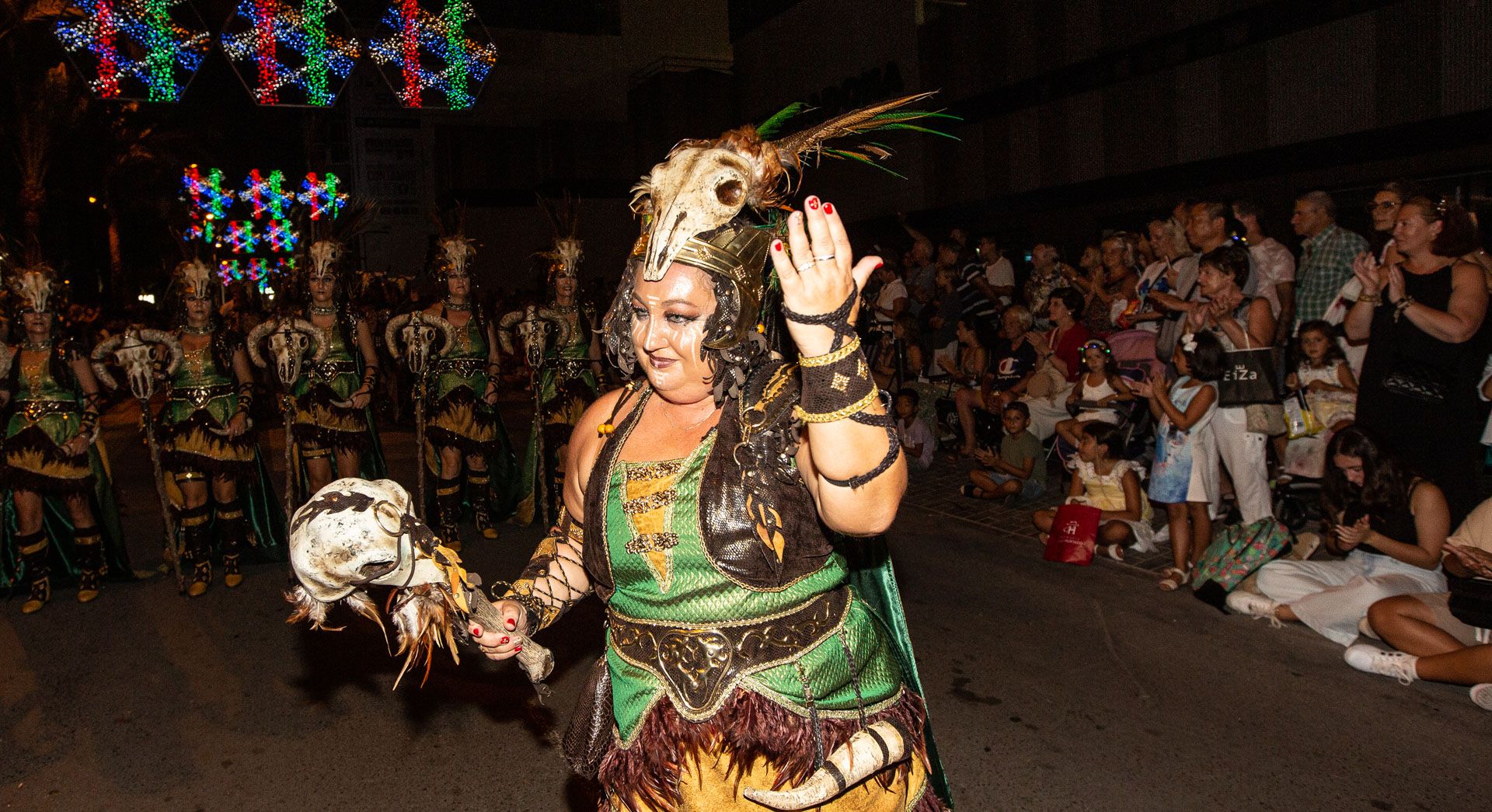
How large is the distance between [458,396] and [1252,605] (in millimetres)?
5715

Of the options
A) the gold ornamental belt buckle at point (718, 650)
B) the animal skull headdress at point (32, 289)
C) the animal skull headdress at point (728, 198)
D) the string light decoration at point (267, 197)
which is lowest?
the gold ornamental belt buckle at point (718, 650)

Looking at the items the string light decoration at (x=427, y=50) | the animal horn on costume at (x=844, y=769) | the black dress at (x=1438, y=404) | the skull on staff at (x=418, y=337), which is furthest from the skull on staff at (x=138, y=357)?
the string light decoration at (x=427, y=50)

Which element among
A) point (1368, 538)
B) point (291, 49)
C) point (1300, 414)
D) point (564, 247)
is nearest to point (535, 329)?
point (564, 247)

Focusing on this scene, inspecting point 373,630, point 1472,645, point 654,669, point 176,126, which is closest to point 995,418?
point 1472,645

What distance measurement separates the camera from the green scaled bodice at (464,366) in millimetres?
7426

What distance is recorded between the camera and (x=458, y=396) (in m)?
7.44

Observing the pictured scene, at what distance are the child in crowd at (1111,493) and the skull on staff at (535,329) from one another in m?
4.18

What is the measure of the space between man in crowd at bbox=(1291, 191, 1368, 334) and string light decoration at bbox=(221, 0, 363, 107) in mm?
12424

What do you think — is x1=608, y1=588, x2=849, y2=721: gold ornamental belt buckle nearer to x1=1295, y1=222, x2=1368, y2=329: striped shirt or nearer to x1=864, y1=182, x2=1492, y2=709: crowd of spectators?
x1=864, y1=182, x2=1492, y2=709: crowd of spectators

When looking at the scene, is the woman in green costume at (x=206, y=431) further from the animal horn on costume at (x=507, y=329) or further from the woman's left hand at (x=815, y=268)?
the woman's left hand at (x=815, y=268)

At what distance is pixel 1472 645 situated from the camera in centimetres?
430

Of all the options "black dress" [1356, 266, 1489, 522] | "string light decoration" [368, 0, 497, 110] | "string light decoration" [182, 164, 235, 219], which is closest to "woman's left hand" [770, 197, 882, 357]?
"black dress" [1356, 266, 1489, 522]

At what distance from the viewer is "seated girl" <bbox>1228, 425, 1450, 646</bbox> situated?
4.77 metres

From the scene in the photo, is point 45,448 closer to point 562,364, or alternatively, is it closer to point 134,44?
point 562,364
